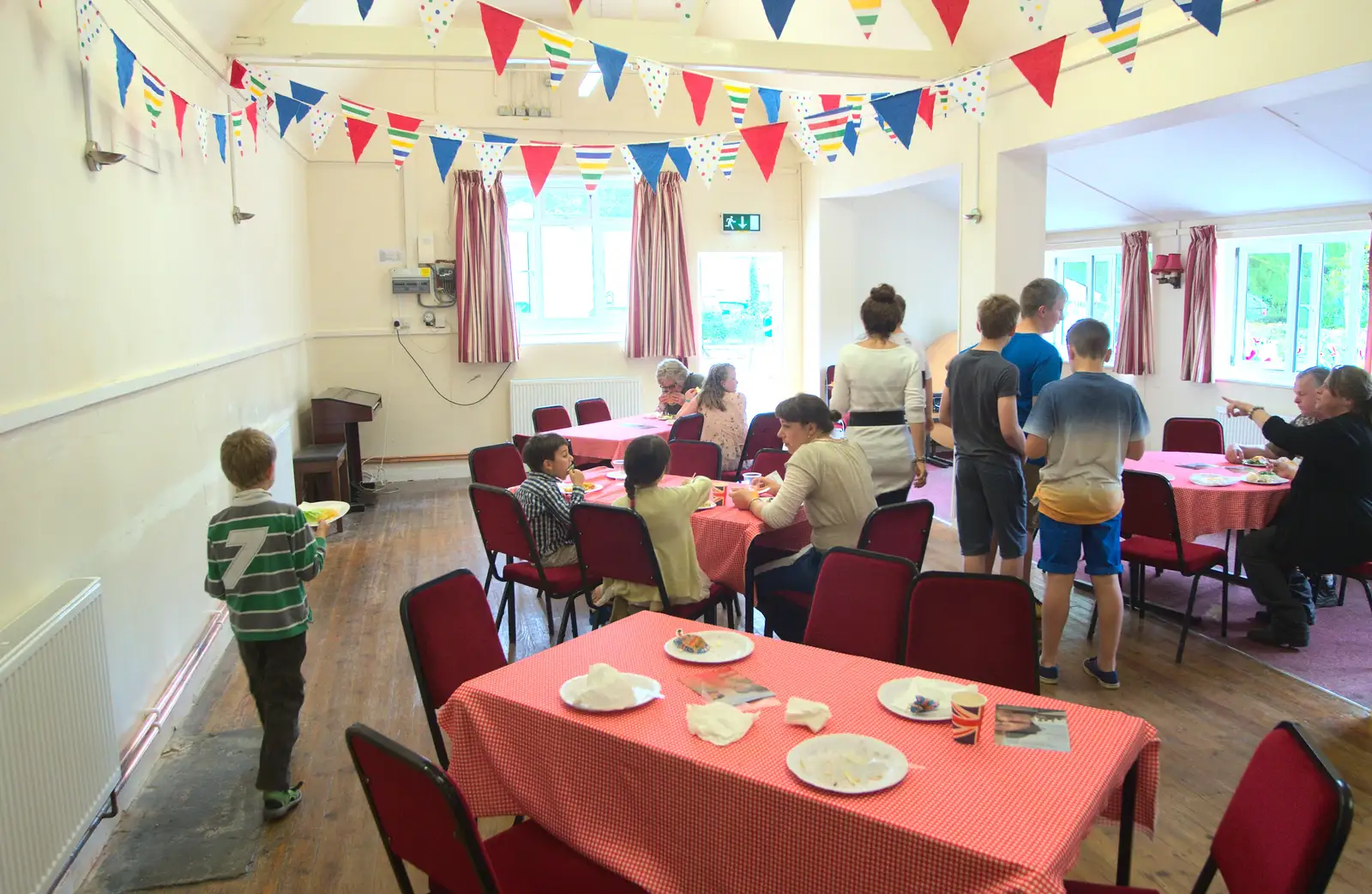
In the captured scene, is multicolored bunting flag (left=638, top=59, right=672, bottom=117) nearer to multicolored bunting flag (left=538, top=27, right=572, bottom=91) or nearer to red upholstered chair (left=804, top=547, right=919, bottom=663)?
multicolored bunting flag (left=538, top=27, right=572, bottom=91)

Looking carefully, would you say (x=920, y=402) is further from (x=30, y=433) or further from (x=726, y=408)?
(x=30, y=433)

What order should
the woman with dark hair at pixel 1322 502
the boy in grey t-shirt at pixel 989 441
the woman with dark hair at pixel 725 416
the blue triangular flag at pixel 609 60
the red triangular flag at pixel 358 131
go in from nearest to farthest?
the boy in grey t-shirt at pixel 989 441 < the woman with dark hair at pixel 1322 502 < the blue triangular flag at pixel 609 60 < the red triangular flag at pixel 358 131 < the woman with dark hair at pixel 725 416

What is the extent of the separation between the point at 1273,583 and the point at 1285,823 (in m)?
3.27

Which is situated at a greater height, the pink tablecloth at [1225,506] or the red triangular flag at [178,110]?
the red triangular flag at [178,110]

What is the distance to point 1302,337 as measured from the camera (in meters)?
7.77

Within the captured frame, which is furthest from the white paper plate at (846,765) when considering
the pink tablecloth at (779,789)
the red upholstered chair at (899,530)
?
the red upholstered chair at (899,530)

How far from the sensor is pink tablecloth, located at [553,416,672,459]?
6.08 metres

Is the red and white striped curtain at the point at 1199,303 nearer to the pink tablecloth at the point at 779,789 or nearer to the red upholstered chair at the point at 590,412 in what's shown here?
the red upholstered chair at the point at 590,412

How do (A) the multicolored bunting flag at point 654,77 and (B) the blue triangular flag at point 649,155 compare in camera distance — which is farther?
(B) the blue triangular flag at point 649,155

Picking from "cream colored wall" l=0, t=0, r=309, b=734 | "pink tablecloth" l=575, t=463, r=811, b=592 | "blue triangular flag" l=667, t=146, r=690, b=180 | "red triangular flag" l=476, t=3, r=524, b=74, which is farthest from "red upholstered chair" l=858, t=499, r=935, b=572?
"blue triangular flag" l=667, t=146, r=690, b=180

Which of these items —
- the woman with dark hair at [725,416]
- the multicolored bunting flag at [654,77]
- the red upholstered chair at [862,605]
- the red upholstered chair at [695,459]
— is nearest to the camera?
the red upholstered chair at [862,605]

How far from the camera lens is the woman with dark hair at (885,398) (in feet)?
14.3

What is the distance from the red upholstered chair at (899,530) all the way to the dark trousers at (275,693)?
1966 mm

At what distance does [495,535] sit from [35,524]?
1.84 meters
